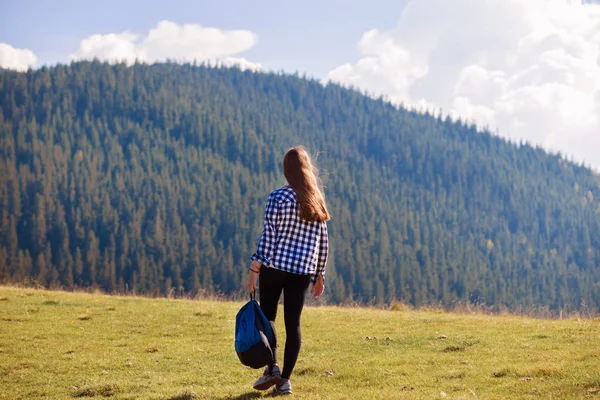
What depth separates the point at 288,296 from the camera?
7910 mm

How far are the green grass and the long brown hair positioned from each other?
2.37 meters

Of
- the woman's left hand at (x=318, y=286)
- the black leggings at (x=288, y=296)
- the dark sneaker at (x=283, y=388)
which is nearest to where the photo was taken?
the black leggings at (x=288, y=296)

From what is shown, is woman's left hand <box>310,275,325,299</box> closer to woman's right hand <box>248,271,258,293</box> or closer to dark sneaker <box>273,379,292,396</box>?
woman's right hand <box>248,271,258,293</box>

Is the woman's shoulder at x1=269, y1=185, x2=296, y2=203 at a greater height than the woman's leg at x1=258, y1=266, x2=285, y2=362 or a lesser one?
greater

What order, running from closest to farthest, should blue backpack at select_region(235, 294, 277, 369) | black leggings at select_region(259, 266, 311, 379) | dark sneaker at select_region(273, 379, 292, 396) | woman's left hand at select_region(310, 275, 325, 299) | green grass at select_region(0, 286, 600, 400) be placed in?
blue backpack at select_region(235, 294, 277, 369), black leggings at select_region(259, 266, 311, 379), dark sneaker at select_region(273, 379, 292, 396), woman's left hand at select_region(310, 275, 325, 299), green grass at select_region(0, 286, 600, 400)

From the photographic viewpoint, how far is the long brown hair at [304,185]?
7852 millimetres

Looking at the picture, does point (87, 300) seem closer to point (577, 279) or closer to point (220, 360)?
point (220, 360)

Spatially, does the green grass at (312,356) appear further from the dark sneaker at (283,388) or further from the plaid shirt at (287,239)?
the plaid shirt at (287,239)

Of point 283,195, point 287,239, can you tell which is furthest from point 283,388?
point 283,195

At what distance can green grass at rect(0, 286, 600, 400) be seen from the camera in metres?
8.80

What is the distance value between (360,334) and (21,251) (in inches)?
5216

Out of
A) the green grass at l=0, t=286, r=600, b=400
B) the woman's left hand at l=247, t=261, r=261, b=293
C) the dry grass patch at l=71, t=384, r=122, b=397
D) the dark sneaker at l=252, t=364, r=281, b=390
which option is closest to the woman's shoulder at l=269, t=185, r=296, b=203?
the woman's left hand at l=247, t=261, r=261, b=293

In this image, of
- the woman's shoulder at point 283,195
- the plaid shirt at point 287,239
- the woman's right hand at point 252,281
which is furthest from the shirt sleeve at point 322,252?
the woman's right hand at point 252,281

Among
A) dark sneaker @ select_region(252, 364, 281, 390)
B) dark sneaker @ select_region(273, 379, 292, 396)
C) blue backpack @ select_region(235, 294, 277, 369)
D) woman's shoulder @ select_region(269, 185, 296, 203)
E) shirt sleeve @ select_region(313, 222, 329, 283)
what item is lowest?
dark sneaker @ select_region(273, 379, 292, 396)
